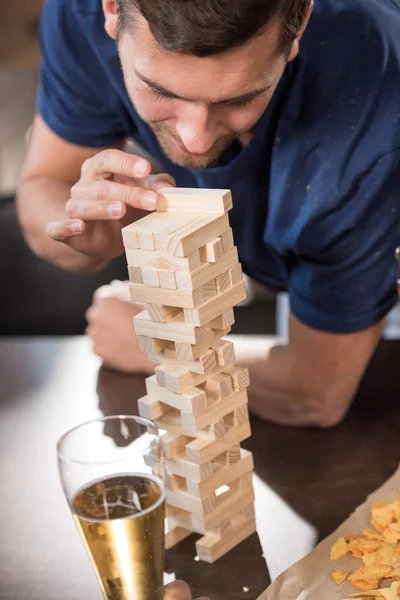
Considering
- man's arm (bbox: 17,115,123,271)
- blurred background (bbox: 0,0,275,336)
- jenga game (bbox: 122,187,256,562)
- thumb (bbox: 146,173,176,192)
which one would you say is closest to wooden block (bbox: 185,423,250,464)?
jenga game (bbox: 122,187,256,562)

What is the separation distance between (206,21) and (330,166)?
0.43 meters

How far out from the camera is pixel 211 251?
1.02m

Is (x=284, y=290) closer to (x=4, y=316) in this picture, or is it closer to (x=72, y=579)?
(x=72, y=579)

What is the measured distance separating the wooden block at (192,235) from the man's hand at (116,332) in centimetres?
55

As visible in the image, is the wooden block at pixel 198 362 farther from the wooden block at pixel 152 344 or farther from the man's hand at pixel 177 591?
the man's hand at pixel 177 591

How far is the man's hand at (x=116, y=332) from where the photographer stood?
154 centimetres

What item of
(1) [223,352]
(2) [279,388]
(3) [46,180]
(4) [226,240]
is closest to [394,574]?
(1) [223,352]

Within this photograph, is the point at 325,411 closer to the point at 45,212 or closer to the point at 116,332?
the point at 116,332

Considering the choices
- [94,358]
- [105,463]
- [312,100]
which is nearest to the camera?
[105,463]

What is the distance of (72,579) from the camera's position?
1.10m

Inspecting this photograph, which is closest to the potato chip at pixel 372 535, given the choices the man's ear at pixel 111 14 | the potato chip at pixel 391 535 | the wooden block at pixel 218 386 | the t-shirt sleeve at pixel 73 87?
the potato chip at pixel 391 535

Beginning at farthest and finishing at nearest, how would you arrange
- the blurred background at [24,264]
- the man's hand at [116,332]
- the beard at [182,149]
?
the blurred background at [24,264] → the man's hand at [116,332] → the beard at [182,149]

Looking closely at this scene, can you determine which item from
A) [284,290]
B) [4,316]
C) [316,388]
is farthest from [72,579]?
[4,316]

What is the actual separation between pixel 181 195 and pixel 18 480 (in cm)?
49
